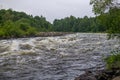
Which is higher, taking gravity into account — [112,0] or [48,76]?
[112,0]

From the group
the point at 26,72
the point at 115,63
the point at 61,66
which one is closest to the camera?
the point at 115,63

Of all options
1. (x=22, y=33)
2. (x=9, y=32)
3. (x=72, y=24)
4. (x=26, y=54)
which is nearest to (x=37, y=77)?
(x=26, y=54)

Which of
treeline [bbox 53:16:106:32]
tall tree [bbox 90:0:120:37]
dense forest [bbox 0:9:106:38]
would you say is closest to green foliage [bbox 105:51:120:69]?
tall tree [bbox 90:0:120:37]

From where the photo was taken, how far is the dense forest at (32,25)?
3784 inches

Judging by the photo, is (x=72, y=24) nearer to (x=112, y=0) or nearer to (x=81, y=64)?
(x=81, y=64)

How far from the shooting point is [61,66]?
2803cm

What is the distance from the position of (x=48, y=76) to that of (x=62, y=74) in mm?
1172

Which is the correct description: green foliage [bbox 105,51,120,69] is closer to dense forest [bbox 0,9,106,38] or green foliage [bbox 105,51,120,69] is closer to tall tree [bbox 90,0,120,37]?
tall tree [bbox 90,0,120,37]

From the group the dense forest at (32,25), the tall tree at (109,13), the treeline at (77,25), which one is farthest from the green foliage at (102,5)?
the treeline at (77,25)

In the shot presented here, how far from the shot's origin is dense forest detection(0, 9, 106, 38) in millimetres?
96125

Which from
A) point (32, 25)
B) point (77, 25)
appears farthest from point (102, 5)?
point (77, 25)

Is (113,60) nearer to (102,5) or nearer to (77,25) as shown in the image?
(102,5)

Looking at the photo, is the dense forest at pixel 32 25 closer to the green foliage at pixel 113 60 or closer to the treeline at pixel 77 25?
the treeline at pixel 77 25

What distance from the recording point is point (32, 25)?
145 m
